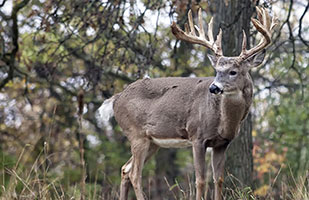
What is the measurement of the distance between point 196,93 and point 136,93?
800 mm

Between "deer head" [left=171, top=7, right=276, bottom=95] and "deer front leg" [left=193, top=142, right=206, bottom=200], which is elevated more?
"deer head" [left=171, top=7, right=276, bottom=95]

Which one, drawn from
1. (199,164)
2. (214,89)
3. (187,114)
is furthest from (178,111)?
(214,89)

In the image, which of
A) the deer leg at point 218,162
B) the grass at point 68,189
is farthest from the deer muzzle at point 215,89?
the grass at point 68,189

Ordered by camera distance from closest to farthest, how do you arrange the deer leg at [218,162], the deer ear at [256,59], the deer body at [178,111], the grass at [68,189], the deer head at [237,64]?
the grass at [68,189], the deer head at [237,64], the deer body at [178,111], the deer ear at [256,59], the deer leg at [218,162]

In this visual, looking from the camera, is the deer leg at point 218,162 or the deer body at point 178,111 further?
the deer leg at point 218,162

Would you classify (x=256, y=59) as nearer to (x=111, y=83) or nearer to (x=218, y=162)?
(x=218, y=162)

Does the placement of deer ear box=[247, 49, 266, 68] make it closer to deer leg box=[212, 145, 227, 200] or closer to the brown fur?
the brown fur

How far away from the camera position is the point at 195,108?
541 cm

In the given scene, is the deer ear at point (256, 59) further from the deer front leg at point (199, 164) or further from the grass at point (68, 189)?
the grass at point (68, 189)

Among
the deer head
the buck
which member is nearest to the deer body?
the buck

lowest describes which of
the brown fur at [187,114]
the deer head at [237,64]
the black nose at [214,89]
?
the brown fur at [187,114]

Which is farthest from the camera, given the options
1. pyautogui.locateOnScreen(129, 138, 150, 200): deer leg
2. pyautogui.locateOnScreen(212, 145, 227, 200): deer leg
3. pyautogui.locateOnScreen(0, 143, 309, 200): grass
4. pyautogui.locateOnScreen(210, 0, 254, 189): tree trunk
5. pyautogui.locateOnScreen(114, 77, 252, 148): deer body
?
pyautogui.locateOnScreen(210, 0, 254, 189): tree trunk

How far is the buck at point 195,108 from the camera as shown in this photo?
5.11 metres

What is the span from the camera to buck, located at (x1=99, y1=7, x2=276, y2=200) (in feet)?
16.8
